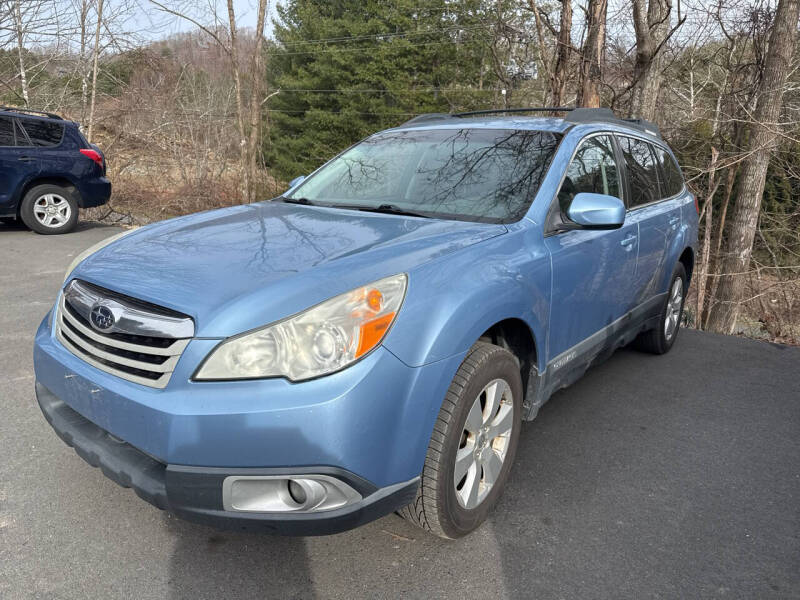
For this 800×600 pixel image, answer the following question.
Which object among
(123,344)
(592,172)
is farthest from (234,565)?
(592,172)

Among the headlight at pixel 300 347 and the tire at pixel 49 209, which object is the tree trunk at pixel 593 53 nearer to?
the tire at pixel 49 209

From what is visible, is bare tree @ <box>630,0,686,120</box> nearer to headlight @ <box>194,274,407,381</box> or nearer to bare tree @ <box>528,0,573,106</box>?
bare tree @ <box>528,0,573,106</box>

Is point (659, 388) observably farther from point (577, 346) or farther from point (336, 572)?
point (336, 572)

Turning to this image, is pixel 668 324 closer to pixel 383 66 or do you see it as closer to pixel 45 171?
pixel 45 171

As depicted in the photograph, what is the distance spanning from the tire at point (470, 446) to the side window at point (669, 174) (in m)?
2.83

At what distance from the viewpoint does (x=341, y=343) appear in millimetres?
2002

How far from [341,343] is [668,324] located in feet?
13.0

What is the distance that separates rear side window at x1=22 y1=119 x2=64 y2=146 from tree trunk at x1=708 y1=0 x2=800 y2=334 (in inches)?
435

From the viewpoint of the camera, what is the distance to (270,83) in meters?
37.3

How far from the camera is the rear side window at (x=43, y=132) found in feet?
30.8

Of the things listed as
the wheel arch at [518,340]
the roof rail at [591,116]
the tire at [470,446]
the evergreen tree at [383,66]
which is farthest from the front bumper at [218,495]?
the evergreen tree at [383,66]

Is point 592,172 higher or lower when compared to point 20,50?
lower

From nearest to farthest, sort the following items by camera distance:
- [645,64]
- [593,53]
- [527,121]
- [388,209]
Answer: [388,209], [527,121], [593,53], [645,64]

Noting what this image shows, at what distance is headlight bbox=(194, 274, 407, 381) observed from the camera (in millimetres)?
1974
